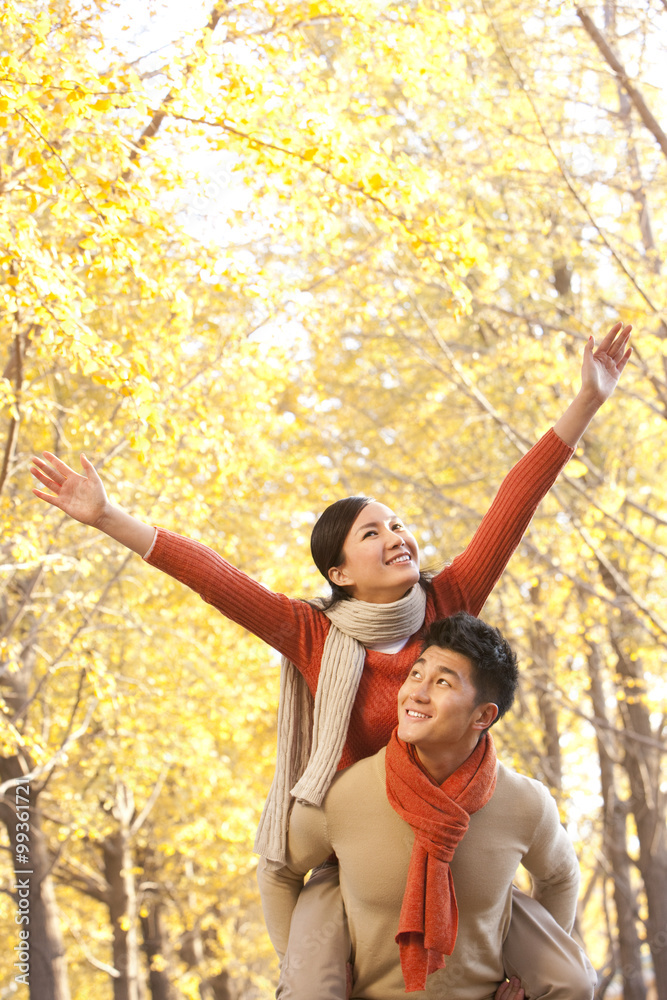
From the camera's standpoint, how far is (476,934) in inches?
90.6

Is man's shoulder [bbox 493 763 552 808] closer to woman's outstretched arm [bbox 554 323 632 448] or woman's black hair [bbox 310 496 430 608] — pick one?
woman's black hair [bbox 310 496 430 608]

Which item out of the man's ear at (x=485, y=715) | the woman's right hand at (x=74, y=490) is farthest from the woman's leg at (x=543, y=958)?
the woman's right hand at (x=74, y=490)

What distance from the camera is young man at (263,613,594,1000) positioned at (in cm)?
219

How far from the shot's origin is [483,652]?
2.29 m

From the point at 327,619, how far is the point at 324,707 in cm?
30

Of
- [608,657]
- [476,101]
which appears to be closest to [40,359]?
[476,101]

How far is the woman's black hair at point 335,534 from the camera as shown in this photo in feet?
8.78

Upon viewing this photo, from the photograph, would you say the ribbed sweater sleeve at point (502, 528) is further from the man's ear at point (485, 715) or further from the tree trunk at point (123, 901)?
the tree trunk at point (123, 901)

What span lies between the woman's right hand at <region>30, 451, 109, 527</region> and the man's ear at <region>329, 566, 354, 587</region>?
67 cm

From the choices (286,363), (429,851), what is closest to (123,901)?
(286,363)

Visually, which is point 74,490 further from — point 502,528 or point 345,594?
point 502,528

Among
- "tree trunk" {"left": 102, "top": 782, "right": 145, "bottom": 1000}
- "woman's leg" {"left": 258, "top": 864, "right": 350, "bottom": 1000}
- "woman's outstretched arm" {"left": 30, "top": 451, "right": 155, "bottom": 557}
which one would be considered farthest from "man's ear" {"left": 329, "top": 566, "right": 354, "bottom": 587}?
"tree trunk" {"left": 102, "top": 782, "right": 145, "bottom": 1000}

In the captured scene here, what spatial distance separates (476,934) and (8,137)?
Answer: 137 inches

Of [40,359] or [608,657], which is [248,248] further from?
[608,657]
